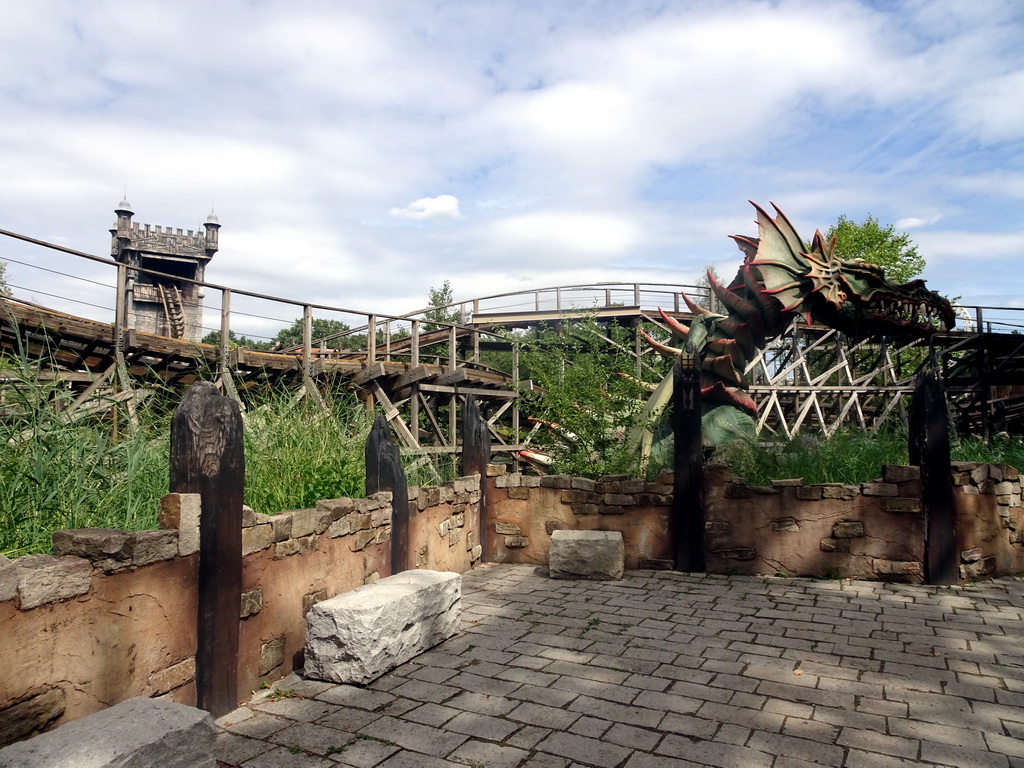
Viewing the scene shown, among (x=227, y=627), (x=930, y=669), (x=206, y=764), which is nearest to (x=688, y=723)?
(x=930, y=669)

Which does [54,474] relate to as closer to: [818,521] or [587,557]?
[587,557]

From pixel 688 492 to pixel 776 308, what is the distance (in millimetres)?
2751

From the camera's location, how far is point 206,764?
2623 millimetres

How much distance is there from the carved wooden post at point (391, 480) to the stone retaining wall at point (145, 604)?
38 centimetres

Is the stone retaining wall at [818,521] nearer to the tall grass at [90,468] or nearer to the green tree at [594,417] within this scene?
the green tree at [594,417]

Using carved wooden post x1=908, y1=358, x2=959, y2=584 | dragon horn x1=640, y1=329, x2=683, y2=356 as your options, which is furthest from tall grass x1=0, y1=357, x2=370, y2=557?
dragon horn x1=640, y1=329, x2=683, y2=356

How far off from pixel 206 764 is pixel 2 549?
133cm

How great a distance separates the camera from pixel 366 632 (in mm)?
3898

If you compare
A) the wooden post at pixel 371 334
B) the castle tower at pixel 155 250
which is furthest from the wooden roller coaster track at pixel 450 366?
the castle tower at pixel 155 250

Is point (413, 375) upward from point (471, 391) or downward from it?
upward

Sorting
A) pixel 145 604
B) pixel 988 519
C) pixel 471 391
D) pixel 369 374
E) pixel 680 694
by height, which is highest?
pixel 369 374

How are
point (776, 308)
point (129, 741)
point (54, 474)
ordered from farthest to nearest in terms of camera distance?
point (776, 308), point (54, 474), point (129, 741)

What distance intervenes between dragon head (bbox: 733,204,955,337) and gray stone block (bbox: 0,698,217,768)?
7.20 meters

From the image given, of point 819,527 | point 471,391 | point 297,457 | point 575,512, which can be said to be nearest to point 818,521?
point 819,527
